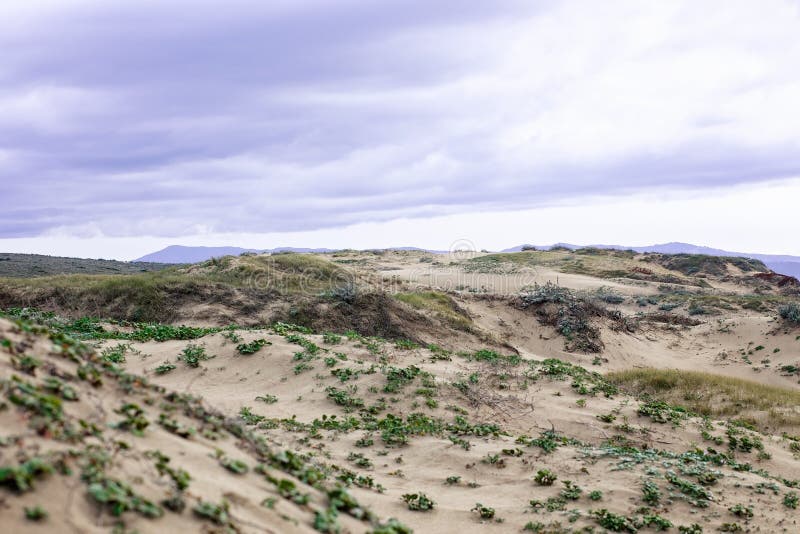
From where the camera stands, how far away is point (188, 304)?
1731 cm

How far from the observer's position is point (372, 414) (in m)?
8.80

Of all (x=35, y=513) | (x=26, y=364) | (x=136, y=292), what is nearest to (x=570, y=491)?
(x=35, y=513)

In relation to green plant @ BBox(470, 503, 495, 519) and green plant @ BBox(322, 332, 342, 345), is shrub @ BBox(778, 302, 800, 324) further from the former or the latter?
green plant @ BBox(470, 503, 495, 519)

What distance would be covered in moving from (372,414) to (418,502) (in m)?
3.18

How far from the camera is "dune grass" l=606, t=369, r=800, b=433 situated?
35.4ft

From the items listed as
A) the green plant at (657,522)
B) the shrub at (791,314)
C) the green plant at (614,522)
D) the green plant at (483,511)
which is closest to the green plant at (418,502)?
the green plant at (483,511)

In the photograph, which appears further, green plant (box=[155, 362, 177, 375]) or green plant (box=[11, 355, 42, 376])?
green plant (box=[155, 362, 177, 375])

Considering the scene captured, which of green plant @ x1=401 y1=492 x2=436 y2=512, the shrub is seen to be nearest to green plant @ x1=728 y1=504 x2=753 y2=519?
green plant @ x1=401 y1=492 x2=436 y2=512

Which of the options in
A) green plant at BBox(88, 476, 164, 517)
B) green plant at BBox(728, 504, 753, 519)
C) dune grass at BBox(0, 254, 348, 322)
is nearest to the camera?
green plant at BBox(88, 476, 164, 517)

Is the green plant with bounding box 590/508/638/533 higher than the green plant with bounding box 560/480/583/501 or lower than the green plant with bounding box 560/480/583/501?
lower

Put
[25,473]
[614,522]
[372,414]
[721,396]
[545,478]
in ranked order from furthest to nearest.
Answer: [721,396] < [372,414] < [545,478] < [614,522] < [25,473]

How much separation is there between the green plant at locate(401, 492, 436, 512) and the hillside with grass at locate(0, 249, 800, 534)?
0.02 meters

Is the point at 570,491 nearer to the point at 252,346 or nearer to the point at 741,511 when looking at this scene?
the point at 741,511

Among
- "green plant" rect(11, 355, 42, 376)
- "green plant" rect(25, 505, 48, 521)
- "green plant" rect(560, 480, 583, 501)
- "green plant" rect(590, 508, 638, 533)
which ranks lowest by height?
"green plant" rect(590, 508, 638, 533)
